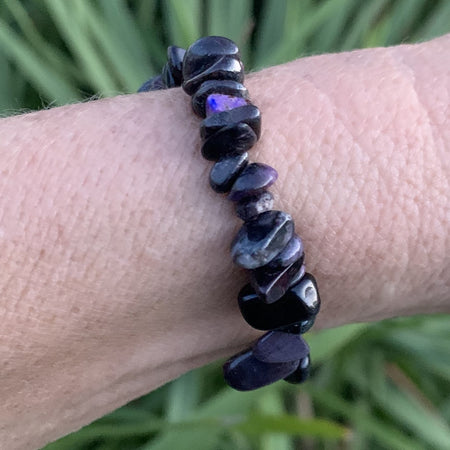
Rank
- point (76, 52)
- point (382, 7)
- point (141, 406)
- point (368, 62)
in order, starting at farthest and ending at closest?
point (382, 7)
point (76, 52)
point (141, 406)
point (368, 62)

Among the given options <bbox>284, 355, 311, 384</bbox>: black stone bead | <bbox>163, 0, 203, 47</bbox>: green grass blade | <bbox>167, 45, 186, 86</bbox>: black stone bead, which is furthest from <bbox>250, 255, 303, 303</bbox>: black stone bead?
<bbox>163, 0, 203, 47</bbox>: green grass blade

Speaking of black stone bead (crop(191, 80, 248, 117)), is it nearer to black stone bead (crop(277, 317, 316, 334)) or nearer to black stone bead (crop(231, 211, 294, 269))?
black stone bead (crop(231, 211, 294, 269))

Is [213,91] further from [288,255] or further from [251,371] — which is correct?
[251,371]

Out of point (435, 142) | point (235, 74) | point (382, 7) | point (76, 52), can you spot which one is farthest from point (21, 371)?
point (382, 7)

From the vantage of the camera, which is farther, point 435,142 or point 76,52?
point 76,52

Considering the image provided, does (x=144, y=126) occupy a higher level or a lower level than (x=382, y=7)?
higher

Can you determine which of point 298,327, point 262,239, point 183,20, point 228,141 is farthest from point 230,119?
point 183,20

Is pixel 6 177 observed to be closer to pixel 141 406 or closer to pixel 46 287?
pixel 46 287

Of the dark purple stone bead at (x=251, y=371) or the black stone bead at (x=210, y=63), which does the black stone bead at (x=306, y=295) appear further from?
the black stone bead at (x=210, y=63)
